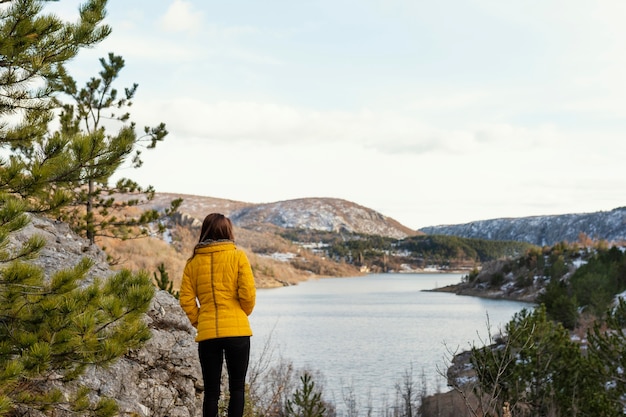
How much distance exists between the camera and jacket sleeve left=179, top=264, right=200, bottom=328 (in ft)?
18.3

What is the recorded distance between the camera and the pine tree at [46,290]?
5215 mm

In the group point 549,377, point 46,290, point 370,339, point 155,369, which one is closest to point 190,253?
point 370,339

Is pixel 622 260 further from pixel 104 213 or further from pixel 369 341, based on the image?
pixel 104 213

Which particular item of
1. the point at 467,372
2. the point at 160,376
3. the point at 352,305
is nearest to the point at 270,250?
the point at 352,305

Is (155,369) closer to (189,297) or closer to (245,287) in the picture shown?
(189,297)

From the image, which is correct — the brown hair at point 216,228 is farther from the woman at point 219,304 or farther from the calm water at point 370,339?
the calm water at point 370,339

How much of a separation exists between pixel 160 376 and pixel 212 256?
2710 millimetres

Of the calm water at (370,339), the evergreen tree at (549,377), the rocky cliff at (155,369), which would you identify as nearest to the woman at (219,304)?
the rocky cliff at (155,369)

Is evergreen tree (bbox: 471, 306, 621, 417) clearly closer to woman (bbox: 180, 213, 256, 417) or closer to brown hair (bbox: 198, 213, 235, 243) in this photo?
woman (bbox: 180, 213, 256, 417)

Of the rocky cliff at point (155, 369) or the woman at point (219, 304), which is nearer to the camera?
the woman at point (219, 304)

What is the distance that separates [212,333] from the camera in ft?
17.7

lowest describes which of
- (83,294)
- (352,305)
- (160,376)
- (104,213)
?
(352,305)

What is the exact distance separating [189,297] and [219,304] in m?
0.33

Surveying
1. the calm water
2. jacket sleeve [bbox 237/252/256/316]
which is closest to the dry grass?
jacket sleeve [bbox 237/252/256/316]
